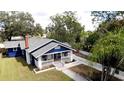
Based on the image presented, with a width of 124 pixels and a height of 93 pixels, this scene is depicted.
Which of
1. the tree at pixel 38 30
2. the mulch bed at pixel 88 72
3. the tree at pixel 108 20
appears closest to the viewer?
the tree at pixel 108 20

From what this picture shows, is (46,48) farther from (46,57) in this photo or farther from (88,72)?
(88,72)

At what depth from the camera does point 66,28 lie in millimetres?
5211

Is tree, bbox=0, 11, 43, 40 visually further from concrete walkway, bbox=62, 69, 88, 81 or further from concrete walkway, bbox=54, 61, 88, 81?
concrete walkway, bbox=62, 69, 88, 81

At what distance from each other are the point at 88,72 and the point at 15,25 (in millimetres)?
2250

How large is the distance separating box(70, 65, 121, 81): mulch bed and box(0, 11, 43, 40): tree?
1.48 metres

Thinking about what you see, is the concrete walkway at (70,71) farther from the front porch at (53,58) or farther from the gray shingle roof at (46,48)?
the gray shingle roof at (46,48)

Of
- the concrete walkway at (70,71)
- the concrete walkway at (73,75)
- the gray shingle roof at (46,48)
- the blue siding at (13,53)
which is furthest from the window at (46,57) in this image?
the blue siding at (13,53)

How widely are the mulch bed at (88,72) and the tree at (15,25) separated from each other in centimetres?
148

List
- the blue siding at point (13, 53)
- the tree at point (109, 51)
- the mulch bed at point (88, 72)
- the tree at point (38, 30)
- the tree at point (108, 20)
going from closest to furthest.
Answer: the tree at point (109, 51) → the tree at point (108, 20) → the mulch bed at point (88, 72) → the tree at point (38, 30) → the blue siding at point (13, 53)

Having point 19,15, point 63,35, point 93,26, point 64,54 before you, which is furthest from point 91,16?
point 19,15

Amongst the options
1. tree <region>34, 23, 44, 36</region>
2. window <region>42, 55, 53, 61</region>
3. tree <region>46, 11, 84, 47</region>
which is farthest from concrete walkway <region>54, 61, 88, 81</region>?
tree <region>34, 23, 44, 36</region>

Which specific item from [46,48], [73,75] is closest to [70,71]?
[73,75]

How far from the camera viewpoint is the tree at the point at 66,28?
5148 millimetres
